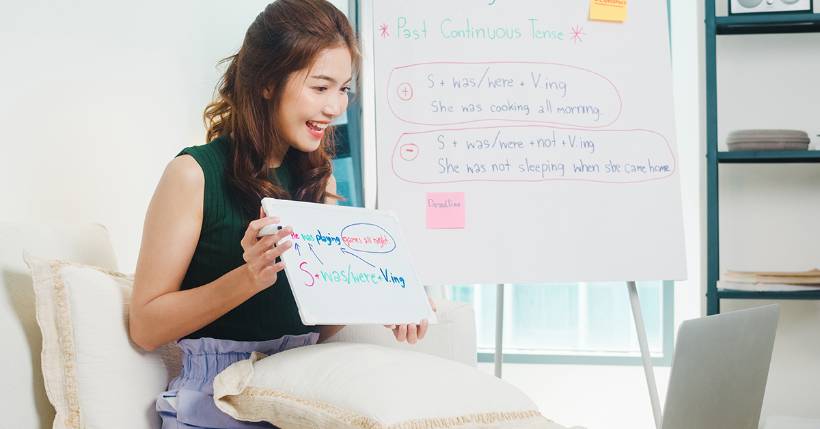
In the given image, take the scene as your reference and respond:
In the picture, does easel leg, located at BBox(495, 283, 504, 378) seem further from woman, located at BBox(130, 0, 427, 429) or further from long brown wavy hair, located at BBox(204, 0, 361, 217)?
long brown wavy hair, located at BBox(204, 0, 361, 217)

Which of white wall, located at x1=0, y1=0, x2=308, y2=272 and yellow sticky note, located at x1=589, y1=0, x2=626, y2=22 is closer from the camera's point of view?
white wall, located at x1=0, y1=0, x2=308, y2=272

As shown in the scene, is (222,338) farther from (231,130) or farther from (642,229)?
(642,229)

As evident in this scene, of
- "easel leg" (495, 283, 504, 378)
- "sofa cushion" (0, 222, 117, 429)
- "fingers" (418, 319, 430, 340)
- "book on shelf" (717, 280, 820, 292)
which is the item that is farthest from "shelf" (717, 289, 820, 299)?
"sofa cushion" (0, 222, 117, 429)

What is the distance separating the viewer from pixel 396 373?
1151mm

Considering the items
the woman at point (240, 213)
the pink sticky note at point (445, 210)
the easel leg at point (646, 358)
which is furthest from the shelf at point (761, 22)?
the woman at point (240, 213)

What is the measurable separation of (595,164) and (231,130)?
3.38 ft

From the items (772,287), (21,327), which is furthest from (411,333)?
(772,287)

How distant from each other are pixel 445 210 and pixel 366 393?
1042 mm

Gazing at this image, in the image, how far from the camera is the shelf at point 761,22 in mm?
2428

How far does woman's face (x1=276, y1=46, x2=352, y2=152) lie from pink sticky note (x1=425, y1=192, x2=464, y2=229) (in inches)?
24.7

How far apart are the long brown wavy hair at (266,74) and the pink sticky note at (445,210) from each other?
63cm

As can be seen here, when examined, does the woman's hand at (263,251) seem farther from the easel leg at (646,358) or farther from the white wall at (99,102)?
the easel leg at (646,358)

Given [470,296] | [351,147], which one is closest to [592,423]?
[470,296]

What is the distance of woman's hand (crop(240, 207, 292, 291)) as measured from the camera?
1178 mm
